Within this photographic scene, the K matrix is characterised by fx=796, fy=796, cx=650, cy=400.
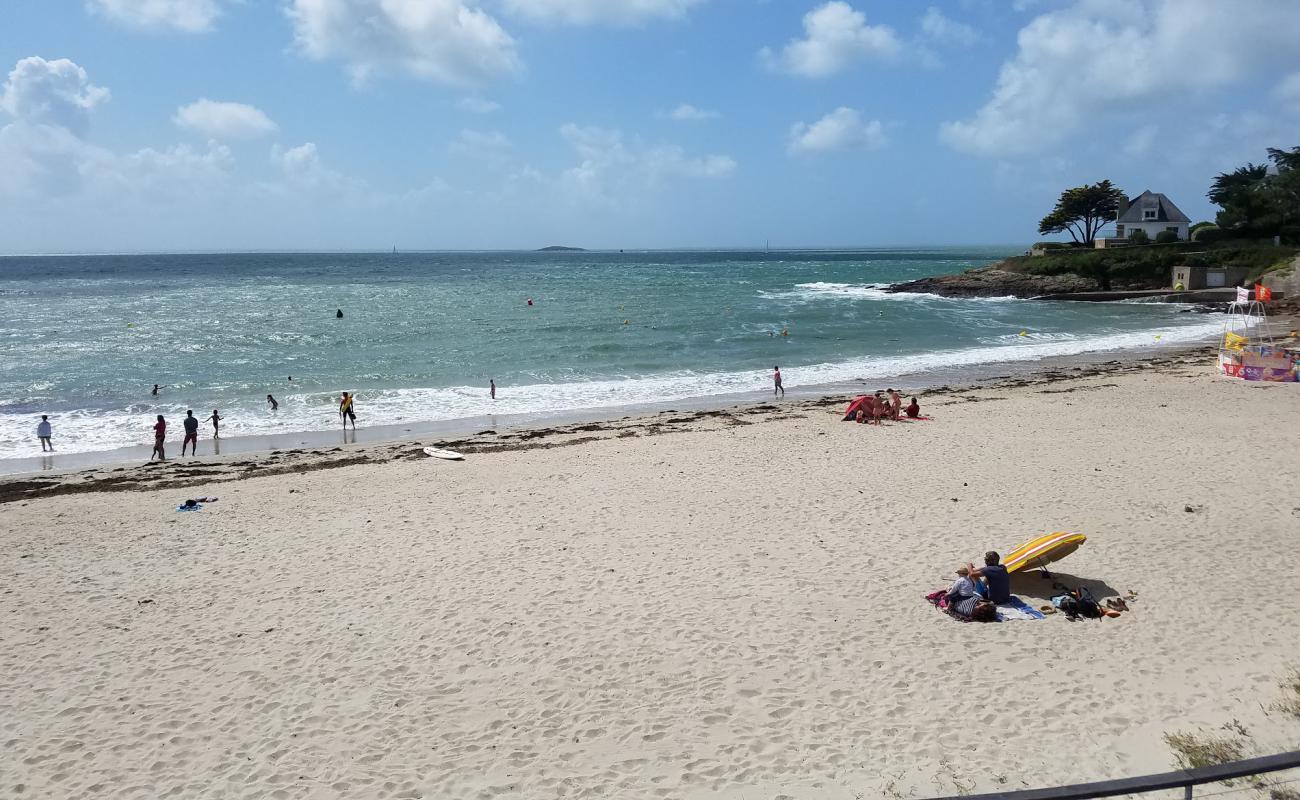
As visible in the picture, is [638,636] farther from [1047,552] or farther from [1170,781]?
[1170,781]

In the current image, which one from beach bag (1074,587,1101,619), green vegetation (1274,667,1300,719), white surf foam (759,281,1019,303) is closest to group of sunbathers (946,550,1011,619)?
beach bag (1074,587,1101,619)

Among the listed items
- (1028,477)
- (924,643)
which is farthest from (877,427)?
(924,643)

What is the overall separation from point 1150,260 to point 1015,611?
192 feet

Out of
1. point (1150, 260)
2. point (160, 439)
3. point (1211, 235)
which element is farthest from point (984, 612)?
point (1211, 235)

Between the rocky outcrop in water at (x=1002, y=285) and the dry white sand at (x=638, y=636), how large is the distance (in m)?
48.7

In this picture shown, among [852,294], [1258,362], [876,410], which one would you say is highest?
[852,294]

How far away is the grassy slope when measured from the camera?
172 feet

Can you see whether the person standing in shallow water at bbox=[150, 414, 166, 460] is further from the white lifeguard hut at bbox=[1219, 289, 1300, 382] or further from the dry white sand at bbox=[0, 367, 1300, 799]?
the white lifeguard hut at bbox=[1219, 289, 1300, 382]

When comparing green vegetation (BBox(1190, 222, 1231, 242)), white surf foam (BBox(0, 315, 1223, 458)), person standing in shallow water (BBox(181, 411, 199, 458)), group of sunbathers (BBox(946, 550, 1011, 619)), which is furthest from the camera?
green vegetation (BBox(1190, 222, 1231, 242))

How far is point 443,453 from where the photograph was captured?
16750 millimetres

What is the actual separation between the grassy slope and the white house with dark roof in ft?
21.9

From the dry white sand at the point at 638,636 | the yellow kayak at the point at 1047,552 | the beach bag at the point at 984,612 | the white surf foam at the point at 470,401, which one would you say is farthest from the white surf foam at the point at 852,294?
the beach bag at the point at 984,612

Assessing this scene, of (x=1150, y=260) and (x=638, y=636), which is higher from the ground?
(x=1150, y=260)

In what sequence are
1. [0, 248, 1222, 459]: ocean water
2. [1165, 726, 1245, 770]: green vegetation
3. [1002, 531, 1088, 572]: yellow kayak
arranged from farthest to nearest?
1. [0, 248, 1222, 459]: ocean water
2. [1002, 531, 1088, 572]: yellow kayak
3. [1165, 726, 1245, 770]: green vegetation
